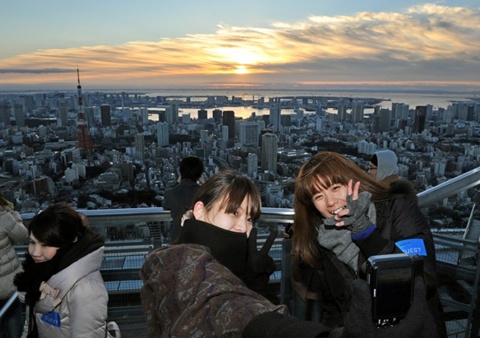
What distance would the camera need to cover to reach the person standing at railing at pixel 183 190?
126 inches

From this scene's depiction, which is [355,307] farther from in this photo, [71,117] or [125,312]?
A: [71,117]

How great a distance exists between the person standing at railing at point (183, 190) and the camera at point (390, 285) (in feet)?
8.27

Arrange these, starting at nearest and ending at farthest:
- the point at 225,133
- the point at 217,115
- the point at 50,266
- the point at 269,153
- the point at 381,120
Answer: the point at 50,266
the point at 269,153
the point at 225,133
the point at 381,120
the point at 217,115

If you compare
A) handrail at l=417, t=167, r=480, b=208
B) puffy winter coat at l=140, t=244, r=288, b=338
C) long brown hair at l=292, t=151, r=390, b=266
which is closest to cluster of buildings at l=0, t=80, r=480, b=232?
handrail at l=417, t=167, r=480, b=208

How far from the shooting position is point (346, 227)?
162cm

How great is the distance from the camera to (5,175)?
14.7ft

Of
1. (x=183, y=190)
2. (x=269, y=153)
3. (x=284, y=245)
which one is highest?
(x=269, y=153)

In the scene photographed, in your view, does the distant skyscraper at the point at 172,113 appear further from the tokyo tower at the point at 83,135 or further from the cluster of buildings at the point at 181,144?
the tokyo tower at the point at 83,135

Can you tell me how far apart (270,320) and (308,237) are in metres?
1.32

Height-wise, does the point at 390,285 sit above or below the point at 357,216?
above

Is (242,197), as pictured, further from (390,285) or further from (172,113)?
(172,113)

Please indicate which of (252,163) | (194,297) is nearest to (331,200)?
(194,297)

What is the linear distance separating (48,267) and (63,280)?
150 mm

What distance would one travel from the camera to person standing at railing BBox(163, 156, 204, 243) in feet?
10.5
